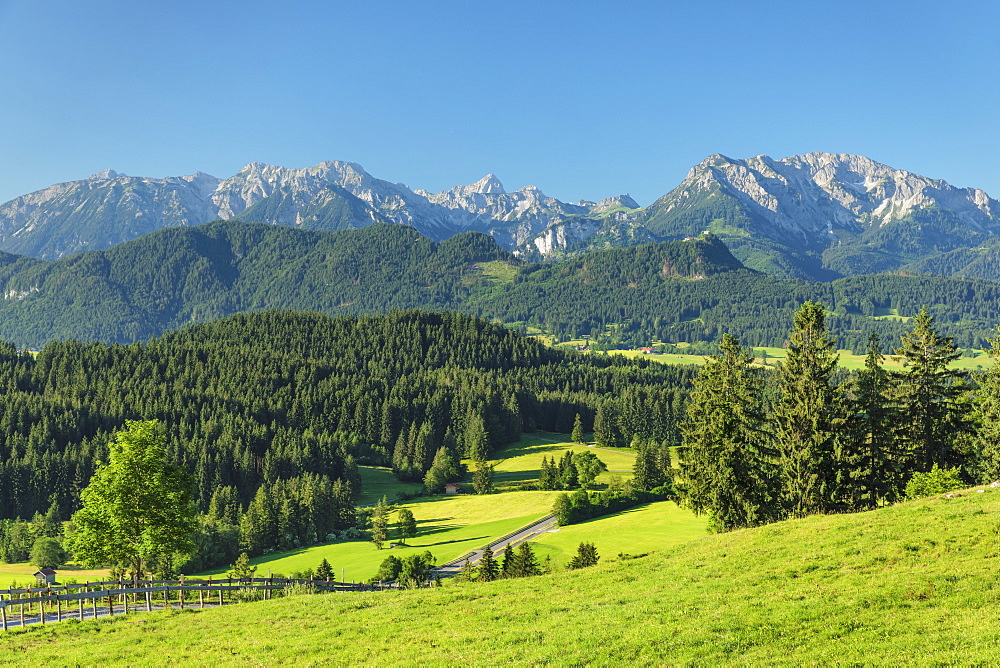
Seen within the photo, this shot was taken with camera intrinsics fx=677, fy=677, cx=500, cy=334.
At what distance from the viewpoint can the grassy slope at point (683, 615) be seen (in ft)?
73.7

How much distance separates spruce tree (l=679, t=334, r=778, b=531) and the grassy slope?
Result: 13.5 metres

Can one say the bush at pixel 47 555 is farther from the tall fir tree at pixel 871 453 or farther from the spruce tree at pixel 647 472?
the tall fir tree at pixel 871 453

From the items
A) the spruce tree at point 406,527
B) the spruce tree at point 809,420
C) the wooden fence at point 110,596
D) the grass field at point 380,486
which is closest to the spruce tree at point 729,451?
the spruce tree at point 809,420

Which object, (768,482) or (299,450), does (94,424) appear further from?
(768,482)

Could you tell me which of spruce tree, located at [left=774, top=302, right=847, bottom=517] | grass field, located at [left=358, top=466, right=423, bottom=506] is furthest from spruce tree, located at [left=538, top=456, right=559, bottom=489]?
spruce tree, located at [left=774, top=302, right=847, bottom=517]

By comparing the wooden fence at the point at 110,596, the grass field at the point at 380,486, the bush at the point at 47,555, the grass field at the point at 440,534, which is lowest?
the grass field at the point at 440,534

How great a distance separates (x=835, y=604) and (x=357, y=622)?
2068cm

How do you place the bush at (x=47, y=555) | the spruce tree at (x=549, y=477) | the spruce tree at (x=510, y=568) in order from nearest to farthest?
the spruce tree at (x=510, y=568) → the bush at (x=47, y=555) → the spruce tree at (x=549, y=477)

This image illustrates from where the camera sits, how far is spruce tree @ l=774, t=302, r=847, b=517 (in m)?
53.5

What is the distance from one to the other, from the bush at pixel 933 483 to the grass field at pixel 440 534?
65133 millimetres

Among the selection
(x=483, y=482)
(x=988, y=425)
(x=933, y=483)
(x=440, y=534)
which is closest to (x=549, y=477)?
(x=483, y=482)

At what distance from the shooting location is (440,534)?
12250cm

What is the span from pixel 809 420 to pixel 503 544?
208ft

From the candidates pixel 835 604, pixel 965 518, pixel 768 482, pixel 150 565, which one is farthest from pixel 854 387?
pixel 150 565
